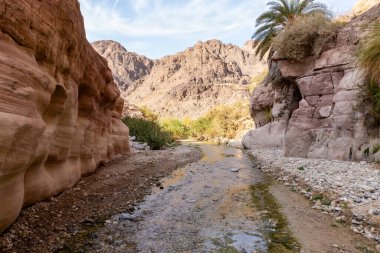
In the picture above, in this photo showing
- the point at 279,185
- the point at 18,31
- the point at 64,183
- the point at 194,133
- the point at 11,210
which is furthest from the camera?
the point at 194,133

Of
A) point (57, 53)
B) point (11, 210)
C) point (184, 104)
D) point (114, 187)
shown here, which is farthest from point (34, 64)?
point (184, 104)

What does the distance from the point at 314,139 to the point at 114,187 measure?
363 inches

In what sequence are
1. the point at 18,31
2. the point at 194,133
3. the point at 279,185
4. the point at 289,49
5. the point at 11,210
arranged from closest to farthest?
the point at 11,210, the point at 18,31, the point at 279,185, the point at 289,49, the point at 194,133

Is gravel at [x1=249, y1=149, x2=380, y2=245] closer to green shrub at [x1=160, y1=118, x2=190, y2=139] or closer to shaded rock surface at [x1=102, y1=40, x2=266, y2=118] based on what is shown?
green shrub at [x1=160, y1=118, x2=190, y2=139]

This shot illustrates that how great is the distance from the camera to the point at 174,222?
6.19m

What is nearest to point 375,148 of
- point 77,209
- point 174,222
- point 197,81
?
point 174,222

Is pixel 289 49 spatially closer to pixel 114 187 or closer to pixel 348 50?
pixel 348 50

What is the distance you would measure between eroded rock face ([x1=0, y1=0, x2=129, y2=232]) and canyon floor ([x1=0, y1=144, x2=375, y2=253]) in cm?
47

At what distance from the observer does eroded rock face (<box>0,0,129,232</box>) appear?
14.4ft

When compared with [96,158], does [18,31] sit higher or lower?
higher

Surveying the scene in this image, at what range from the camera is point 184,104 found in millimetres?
107062

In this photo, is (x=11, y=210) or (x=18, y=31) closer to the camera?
(x=11, y=210)

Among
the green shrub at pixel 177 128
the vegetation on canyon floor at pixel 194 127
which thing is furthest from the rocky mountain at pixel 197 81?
the vegetation on canyon floor at pixel 194 127

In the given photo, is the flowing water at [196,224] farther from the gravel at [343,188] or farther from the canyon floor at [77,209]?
the gravel at [343,188]
